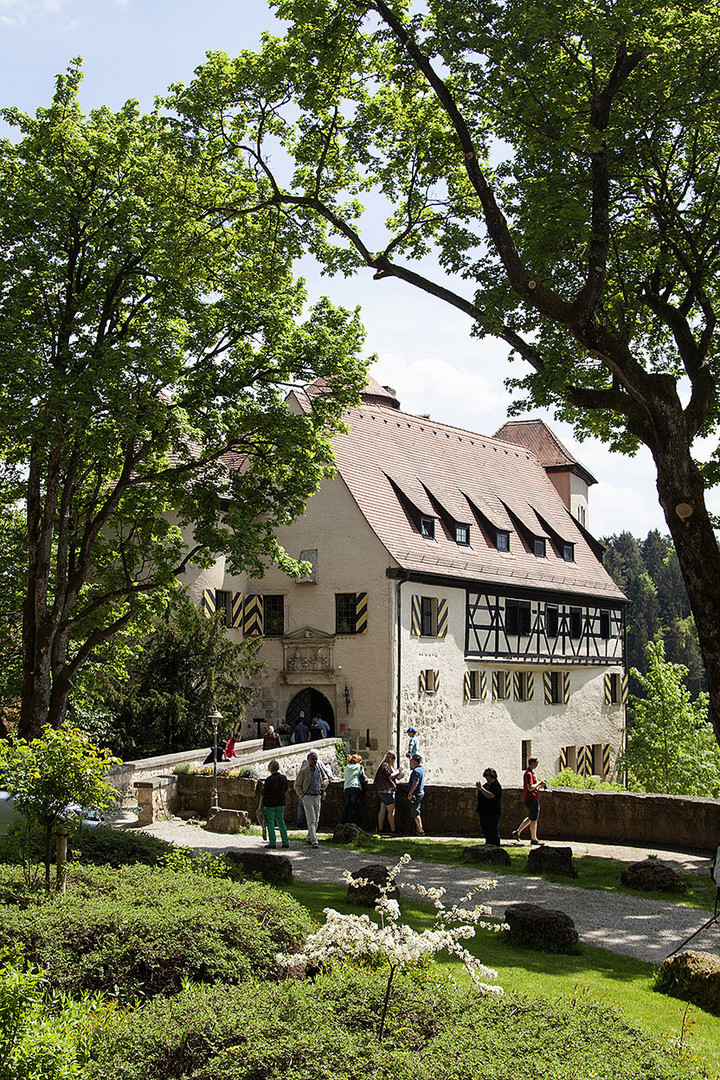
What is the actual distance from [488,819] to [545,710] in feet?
63.6

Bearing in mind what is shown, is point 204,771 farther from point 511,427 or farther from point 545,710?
point 511,427

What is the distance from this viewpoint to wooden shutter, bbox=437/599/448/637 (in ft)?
95.5

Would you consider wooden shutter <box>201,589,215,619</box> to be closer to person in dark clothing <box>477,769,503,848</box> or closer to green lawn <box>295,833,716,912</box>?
green lawn <box>295,833,716,912</box>

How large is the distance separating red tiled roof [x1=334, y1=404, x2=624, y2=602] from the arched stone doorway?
185 inches

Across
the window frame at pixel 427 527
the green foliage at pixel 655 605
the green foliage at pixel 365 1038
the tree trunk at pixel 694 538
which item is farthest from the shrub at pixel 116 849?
the green foliage at pixel 655 605

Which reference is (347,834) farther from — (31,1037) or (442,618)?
(442,618)

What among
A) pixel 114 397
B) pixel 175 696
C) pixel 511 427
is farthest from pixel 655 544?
pixel 114 397

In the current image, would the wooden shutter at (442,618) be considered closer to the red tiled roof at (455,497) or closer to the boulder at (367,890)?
the red tiled roof at (455,497)

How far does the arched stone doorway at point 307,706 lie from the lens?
95.0ft

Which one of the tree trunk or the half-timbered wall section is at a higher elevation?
the half-timbered wall section

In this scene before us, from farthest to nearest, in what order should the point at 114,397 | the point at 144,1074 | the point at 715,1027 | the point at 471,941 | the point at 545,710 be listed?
the point at 545,710, the point at 114,397, the point at 471,941, the point at 715,1027, the point at 144,1074

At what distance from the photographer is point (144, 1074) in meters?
4.73

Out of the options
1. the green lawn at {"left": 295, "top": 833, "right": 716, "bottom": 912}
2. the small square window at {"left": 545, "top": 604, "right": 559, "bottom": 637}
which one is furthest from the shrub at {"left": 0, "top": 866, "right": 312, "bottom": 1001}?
the small square window at {"left": 545, "top": 604, "right": 559, "bottom": 637}

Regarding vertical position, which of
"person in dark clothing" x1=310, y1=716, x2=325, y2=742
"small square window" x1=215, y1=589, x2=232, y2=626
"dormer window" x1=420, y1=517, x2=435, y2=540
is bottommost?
"person in dark clothing" x1=310, y1=716, x2=325, y2=742
